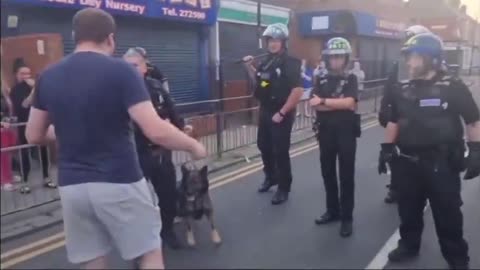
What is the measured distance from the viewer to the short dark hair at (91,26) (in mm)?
2475

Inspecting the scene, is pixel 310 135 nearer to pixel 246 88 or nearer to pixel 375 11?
pixel 246 88

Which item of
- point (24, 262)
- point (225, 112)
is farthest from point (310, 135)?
point (24, 262)

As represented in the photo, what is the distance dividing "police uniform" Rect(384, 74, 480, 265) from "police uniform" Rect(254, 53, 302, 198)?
1929 millimetres

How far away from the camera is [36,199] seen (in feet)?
19.9

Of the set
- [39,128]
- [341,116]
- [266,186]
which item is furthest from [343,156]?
[39,128]

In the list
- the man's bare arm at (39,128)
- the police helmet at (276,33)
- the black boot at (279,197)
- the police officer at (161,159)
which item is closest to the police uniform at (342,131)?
the police helmet at (276,33)

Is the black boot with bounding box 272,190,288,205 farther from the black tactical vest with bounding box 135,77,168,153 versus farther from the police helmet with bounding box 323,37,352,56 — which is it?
the black tactical vest with bounding box 135,77,168,153

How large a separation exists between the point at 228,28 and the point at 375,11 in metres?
12.8

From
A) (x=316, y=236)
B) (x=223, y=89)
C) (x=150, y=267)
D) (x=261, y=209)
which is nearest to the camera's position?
(x=150, y=267)

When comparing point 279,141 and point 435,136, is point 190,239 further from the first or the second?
point 435,136

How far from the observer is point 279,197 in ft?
19.8

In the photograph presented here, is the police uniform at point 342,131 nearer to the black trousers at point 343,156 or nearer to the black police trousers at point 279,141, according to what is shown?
the black trousers at point 343,156

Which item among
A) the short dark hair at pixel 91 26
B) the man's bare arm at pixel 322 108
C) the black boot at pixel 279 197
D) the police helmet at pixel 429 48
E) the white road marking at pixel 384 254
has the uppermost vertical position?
the short dark hair at pixel 91 26

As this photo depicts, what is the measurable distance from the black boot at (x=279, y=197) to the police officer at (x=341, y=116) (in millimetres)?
1145
